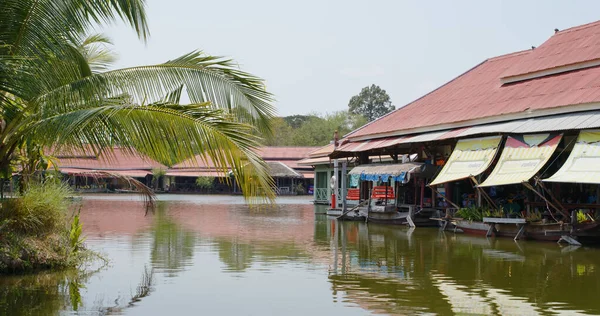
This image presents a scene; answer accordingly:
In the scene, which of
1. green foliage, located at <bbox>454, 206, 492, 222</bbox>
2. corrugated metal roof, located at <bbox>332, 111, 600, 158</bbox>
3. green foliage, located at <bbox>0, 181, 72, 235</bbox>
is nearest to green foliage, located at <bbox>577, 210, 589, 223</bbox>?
corrugated metal roof, located at <bbox>332, 111, 600, 158</bbox>

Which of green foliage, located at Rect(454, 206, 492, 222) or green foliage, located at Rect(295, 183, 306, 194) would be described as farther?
green foliage, located at Rect(295, 183, 306, 194)

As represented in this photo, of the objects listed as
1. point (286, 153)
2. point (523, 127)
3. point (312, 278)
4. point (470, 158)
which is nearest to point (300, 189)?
point (286, 153)

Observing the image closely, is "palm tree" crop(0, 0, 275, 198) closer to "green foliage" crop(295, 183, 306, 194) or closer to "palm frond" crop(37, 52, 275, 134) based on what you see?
"palm frond" crop(37, 52, 275, 134)

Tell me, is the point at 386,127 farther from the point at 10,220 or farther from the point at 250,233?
the point at 10,220

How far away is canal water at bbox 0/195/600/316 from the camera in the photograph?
909 centimetres

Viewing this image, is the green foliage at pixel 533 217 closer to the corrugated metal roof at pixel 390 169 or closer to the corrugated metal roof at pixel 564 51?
the corrugated metal roof at pixel 564 51

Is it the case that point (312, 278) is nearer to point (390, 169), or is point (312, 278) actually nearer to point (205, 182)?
point (390, 169)

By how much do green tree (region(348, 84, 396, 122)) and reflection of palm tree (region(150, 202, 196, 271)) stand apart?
2810 inches

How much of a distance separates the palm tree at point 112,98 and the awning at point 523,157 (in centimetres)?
977

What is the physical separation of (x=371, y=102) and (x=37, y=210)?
274ft

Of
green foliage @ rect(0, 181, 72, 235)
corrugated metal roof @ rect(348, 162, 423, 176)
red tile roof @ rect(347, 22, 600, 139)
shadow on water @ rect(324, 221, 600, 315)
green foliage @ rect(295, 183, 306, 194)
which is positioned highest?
red tile roof @ rect(347, 22, 600, 139)

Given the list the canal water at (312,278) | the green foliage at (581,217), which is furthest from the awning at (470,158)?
the green foliage at (581,217)

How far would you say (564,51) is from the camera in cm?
2150

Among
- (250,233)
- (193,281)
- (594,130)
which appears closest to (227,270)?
(193,281)
